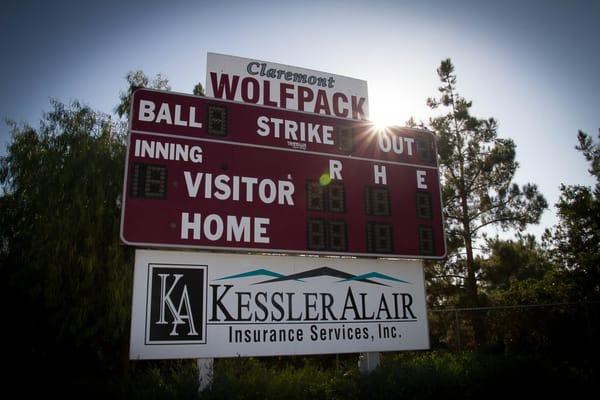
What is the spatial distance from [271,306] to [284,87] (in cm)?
502

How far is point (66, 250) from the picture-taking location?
13.8m

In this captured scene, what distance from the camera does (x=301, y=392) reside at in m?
8.45

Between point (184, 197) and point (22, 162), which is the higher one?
point (22, 162)

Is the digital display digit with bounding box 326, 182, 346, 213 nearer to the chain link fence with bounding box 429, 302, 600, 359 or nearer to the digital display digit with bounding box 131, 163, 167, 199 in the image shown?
the digital display digit with bounding box 131, 163, 167, 199

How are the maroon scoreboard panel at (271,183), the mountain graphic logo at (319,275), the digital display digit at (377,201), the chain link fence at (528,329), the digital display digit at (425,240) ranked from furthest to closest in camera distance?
the chain link fence at (528,329) → the digital display digit at (425,240) → the digital display digit at (377,201) → the mountain graphic logo at (319,275) → the maroon scoreboard panel at (271,183)

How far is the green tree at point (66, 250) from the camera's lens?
13781mm

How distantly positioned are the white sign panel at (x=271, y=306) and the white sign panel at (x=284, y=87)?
3.74 meters

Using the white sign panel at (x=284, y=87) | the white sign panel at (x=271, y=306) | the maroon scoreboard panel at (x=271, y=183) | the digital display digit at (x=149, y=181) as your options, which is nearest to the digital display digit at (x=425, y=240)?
the maroon scoreboard panel at (x=271, y=183)

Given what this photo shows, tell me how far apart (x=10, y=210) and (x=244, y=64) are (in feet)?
29.5

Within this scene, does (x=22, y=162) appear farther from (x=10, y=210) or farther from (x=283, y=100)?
(x=283, y=100)

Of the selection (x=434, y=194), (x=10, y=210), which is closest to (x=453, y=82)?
(x=434, y=194)

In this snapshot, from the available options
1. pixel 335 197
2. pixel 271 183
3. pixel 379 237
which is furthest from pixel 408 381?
pixel 271 183

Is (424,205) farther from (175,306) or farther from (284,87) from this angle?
(175,306)

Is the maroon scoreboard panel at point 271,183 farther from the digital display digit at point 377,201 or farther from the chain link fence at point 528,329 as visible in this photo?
the chain link fence at point 528,329
